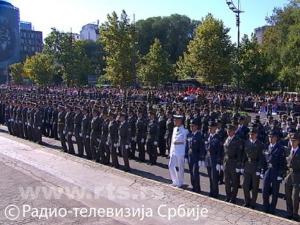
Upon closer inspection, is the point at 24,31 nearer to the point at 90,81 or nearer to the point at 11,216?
the point at 90,81

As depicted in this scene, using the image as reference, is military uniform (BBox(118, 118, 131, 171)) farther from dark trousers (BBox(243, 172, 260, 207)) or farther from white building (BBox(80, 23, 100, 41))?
white building (BBox(80, 23, 100, 41))

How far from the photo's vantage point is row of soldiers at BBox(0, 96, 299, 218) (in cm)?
796

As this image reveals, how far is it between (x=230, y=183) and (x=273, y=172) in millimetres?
1110

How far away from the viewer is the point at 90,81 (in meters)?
54.3

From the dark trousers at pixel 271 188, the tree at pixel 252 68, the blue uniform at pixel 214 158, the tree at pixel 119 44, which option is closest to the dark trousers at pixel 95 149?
the blue uniform at pixel 214 158

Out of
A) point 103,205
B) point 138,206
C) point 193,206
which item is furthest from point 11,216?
point 193,206

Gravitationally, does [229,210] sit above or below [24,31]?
below

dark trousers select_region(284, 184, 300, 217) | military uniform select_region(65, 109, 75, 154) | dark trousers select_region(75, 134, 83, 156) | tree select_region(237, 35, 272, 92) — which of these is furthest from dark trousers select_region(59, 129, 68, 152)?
tree select_region(237, 35, 272, 92)

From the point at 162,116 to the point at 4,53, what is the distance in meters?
62.6

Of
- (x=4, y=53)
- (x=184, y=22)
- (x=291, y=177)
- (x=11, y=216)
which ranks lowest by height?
(x=11, y=216)

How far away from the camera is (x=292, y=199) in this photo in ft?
25.2

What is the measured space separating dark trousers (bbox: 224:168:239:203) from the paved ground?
13.6 inches

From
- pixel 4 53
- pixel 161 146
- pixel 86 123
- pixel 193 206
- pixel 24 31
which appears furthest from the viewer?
pixel 24 31

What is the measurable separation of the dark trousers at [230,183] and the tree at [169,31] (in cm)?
6321
